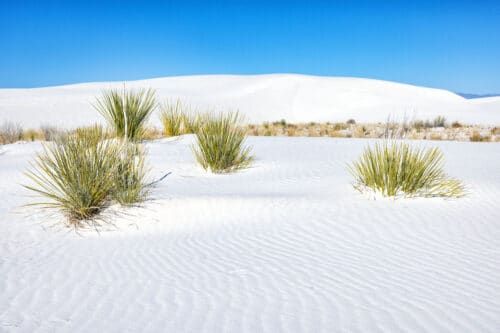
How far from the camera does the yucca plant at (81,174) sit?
5887 mm

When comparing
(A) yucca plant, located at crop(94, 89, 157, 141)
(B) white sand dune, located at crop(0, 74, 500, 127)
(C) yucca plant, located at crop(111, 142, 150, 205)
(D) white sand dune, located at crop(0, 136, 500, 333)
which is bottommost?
(D) white sand dune, located at crop(0, 136, 500, 333)

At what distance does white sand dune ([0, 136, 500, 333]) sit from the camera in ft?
10.2

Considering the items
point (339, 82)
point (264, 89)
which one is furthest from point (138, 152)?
point (339, 82)

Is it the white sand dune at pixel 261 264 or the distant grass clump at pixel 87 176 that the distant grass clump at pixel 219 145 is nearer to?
the white sand dune at pixel 261 264

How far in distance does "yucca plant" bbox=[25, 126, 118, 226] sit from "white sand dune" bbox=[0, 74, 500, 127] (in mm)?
18080

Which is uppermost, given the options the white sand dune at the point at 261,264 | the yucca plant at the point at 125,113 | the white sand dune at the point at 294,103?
the white sand dune at the point at 294,103

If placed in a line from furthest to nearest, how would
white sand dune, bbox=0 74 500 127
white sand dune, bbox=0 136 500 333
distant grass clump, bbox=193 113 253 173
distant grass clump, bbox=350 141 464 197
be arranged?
white sand dune, bbox=0 74 500 127 → distant grass clump, bbox=193 113 253 173 → distant grass clump, bbox=350 141 464 197 → white sand dune, bbox=0 136 500 333

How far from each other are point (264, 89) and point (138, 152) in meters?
41.5

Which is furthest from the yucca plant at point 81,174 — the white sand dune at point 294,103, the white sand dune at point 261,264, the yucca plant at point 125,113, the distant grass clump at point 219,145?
the white sand dune at point 294,103

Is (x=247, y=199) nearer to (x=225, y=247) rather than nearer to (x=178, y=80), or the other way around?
(x=225, y=247)

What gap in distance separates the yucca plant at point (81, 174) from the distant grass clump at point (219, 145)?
118 inches

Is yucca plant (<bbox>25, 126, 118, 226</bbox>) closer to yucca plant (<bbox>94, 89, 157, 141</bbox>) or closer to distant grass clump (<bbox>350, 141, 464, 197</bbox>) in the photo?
distant grass clump (<bbox>350, 141, 464, 197</bbox>)

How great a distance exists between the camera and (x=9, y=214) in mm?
6344

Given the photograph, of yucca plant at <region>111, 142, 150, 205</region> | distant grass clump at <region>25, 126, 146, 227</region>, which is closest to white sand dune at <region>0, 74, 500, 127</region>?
yucca plant at <region>111, 142, 150, 205</region>
